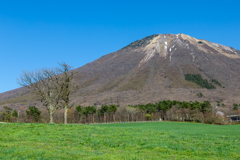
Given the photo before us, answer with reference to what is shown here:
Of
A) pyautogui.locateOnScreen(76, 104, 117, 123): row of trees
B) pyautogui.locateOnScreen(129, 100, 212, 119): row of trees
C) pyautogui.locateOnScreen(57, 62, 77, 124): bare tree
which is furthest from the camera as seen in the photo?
pyautogui.locateOnScreen(76, 104, 117, 123): row of trees

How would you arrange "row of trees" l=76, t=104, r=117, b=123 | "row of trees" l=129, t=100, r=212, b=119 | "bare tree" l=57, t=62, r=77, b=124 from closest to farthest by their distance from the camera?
"bare tree" l=57, t=62, r=77, b=124 → "row of trees" l=129, t=100, r=212, b=119 → "row of trees" l=76, t=104, r=117, b=123

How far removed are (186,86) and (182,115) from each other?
111m

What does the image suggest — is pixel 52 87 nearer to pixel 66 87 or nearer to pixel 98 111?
pixel 66 87

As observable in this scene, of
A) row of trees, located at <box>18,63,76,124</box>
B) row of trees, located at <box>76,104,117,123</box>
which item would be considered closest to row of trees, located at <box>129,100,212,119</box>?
row of trees, located at <box>76,104,117,123</box>

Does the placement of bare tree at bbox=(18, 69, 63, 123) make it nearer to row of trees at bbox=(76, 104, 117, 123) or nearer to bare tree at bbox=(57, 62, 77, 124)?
bare tree at bbox=(57, 62, 77, 124)

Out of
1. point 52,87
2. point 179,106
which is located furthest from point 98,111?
point 52,87

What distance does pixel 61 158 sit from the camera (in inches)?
372

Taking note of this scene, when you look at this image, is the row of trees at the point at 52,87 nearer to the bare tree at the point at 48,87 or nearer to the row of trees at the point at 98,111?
the bare tree at the point at 48,87

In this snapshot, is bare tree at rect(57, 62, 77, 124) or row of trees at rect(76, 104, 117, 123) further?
row of trees at rect(76, 104, 117, 123)

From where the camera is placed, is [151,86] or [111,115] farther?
[151,86]

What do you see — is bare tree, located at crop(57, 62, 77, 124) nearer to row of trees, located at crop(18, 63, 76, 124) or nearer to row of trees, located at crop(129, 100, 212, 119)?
row of trees, located at crop(18, 63, 76, 124)

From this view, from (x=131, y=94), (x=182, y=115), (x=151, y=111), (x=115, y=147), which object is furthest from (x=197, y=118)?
(x=131, y=94)

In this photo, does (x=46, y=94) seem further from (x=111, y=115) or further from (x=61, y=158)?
(x=111, y=115)

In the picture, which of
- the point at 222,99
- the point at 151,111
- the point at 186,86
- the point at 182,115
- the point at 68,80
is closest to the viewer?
the point at 68,80
